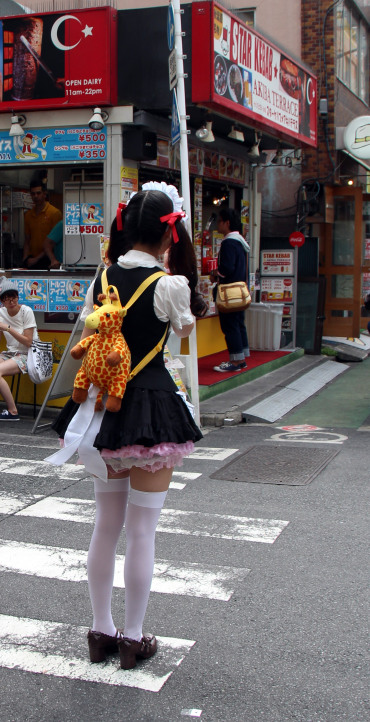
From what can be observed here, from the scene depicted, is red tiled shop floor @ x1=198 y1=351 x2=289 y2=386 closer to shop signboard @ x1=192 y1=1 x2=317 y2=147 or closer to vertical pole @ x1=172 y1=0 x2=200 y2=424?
vertical pole @ x1=172 y1=0 x2=200 y2=424

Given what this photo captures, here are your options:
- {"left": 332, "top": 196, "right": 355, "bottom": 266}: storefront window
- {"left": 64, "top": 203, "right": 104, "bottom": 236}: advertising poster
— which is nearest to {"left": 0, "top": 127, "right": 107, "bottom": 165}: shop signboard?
{"left": 64, "top": 203, "right": 104, "bottom": 236}: advertising poster

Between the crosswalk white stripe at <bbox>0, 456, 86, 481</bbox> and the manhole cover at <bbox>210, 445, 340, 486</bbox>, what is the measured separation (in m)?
1.20

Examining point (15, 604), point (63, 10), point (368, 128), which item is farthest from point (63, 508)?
point (368, 128)

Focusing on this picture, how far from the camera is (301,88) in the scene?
12727 millimetres

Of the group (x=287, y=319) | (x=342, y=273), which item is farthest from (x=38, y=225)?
(x=342, y=273)

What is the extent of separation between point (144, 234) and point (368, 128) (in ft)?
38.8

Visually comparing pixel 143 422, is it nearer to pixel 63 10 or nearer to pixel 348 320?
pixel 63 10

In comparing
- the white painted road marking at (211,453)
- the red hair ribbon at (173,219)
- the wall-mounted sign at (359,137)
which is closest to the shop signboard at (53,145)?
the white painted road marking at (211,453)

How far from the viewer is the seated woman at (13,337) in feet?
30.5

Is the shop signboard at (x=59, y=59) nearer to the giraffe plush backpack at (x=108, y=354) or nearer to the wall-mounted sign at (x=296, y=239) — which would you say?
the wall-mounted sign at (x=296, y=239)

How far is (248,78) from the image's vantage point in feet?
33.9

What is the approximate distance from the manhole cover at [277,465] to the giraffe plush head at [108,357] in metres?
3.65

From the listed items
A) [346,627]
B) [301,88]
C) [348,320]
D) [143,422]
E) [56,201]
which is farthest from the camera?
[348,320]

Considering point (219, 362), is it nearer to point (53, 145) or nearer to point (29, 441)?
point (53, 145)
